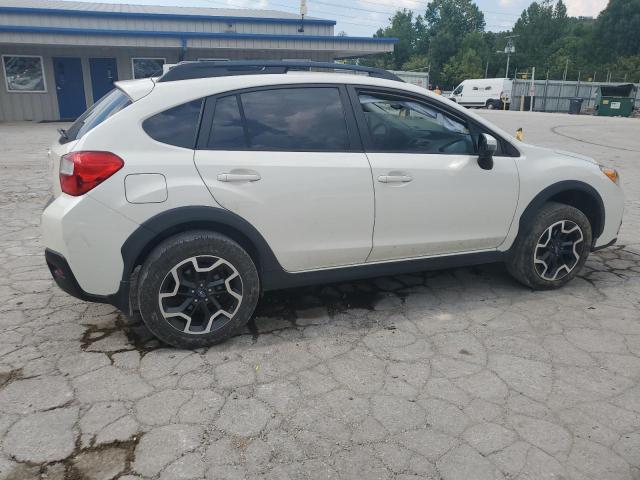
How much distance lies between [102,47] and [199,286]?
60.3ft

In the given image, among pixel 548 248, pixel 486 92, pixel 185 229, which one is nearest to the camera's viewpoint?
pixel 185 229

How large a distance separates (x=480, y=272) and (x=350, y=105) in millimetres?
2109

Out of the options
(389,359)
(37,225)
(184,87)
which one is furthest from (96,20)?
(389,359)

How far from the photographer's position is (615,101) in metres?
32.4

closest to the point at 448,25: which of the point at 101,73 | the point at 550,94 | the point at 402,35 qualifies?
the point at 402,35

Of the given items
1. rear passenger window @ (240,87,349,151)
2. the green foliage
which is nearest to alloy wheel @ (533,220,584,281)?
rear passenger window @ (240,87,349,151)

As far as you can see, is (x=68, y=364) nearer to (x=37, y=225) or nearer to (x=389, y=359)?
(x=389, y=359)

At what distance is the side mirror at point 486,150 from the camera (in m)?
3.50

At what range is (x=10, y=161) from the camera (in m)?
10.4

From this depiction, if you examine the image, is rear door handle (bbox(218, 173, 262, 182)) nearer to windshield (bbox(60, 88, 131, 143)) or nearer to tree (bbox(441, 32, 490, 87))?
windshield (bbox(60, 88, 131, 143))

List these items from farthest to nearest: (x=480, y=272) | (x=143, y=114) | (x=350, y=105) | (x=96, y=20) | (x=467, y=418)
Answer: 1. (x=96, y=20)
2. (x=480, y=272)
3. (x=350, y=105)
4. (x=143, y=114)
5. (x=467, y=418)

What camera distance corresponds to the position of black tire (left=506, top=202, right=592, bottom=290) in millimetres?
3932

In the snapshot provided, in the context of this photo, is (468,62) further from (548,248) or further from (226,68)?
(226,68)

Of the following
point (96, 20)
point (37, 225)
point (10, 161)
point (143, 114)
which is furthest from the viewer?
point (96, 20)
